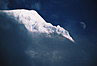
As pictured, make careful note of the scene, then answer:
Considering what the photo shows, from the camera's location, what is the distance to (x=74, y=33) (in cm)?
215

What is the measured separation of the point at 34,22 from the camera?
2.08m

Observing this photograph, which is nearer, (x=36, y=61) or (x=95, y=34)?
→ (x=36, y=61)

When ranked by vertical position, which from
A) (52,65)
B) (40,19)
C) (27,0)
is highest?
(27,0)

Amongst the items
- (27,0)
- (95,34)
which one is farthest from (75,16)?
(27,0)

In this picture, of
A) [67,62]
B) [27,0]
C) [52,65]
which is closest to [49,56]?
[52,65]

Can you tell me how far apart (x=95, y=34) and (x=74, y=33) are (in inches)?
12.3

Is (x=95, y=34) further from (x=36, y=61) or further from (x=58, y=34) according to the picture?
(x=36, y=61)

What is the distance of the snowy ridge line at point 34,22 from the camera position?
2.08m

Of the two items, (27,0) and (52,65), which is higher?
(27,0)

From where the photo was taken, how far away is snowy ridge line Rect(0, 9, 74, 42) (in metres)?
2.08

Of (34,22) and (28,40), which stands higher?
(34,22)

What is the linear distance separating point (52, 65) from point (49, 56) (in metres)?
0.12

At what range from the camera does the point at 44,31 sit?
81.7 inches

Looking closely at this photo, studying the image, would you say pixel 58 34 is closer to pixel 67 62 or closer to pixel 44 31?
pixel 44 31
